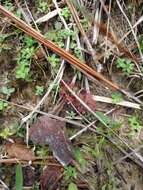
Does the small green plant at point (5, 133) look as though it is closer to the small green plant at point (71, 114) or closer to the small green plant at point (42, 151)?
the small green plant at point (42, 151)

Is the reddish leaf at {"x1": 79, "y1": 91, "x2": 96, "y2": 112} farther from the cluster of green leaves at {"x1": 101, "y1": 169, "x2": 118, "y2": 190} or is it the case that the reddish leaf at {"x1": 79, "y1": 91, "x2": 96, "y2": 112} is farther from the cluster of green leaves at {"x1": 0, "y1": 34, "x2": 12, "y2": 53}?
the cluster of green leaves at {"x1": 0, "y1": 34, "x2": 12, "y2": 53}


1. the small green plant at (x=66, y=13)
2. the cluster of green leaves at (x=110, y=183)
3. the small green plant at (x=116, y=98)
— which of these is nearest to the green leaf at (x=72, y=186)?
the cluster of green leaves at (x=110, y=183)

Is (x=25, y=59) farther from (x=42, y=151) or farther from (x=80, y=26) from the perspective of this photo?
(x=42, y=151)

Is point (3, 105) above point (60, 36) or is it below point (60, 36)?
below

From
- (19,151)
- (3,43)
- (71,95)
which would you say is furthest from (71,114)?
→ (3,43)

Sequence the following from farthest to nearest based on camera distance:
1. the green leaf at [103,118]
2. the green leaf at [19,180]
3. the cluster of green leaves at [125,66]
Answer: the cluster of green leaves at [125,66] → the green leaf at [103,118] → the green leaf at [19,180]

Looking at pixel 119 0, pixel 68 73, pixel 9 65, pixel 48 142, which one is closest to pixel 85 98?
pixel 68 73

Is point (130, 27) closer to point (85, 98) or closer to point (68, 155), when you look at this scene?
point (85, 98)
